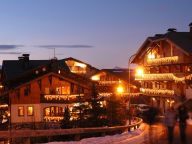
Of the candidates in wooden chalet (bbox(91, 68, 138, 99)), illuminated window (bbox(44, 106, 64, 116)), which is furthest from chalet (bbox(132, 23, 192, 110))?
illuminated window (bbox(44, 106, 64, 116))

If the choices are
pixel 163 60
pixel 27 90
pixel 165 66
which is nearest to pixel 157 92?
pixel 165 66

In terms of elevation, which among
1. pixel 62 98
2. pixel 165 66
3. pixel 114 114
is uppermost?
pixel 165 66

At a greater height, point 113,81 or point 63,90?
point 113,81

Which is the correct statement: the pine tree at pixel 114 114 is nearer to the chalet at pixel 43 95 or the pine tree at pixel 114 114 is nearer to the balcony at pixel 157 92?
the chalet at pixel 43 95

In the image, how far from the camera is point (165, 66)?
74750 millimetres

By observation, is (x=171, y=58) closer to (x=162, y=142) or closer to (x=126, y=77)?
(x=126, y=77)

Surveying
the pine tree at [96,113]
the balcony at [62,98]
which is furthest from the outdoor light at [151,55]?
the pine tree at [96,113]

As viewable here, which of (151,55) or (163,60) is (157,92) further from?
(151,55)

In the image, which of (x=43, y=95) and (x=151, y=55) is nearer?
(x=43, y=95)

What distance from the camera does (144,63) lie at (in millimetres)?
83500

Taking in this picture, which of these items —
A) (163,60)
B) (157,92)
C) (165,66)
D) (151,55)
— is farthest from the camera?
(151,55)

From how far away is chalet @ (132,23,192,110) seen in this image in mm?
66625

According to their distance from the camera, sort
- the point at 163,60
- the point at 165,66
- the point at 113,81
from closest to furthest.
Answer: the point at 163,60 → the point at 165,66 → the point at 113,81

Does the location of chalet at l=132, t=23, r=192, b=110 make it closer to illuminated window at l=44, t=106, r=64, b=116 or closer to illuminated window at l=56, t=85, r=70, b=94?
illuminated window at l=56, t=85, r=70, b=94
